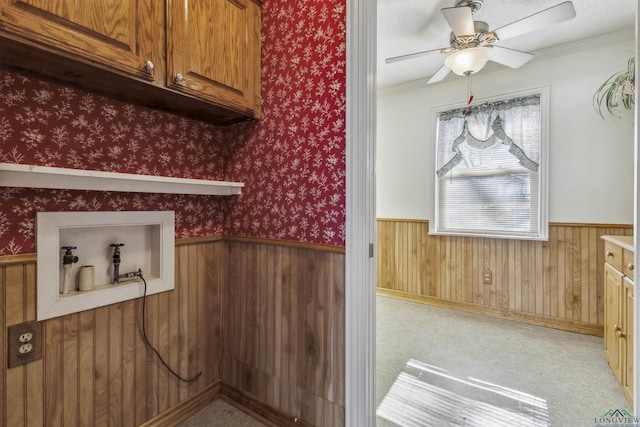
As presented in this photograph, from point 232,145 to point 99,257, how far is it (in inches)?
35.3

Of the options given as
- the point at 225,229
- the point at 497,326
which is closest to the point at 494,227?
the point at 497,326

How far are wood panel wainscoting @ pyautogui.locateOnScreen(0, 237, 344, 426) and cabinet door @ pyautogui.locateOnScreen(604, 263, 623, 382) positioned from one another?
183 cm

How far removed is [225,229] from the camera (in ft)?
6.11

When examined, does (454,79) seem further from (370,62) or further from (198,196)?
(198,196)

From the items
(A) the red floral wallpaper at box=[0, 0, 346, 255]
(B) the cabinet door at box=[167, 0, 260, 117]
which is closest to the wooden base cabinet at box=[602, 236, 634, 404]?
(A) the red floral wallpaper at box=[0, 0, 346, 255]

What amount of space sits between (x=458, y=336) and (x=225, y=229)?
2.24 metres

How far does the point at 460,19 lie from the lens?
194 centimetres

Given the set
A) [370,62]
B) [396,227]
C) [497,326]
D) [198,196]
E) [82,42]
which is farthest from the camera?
[396,227]

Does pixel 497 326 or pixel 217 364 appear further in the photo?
pixel 497 326

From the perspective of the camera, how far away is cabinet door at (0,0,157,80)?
0.92 meters

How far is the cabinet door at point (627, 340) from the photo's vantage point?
1.69m

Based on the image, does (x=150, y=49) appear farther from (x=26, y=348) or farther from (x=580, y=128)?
(x=580, y=128)

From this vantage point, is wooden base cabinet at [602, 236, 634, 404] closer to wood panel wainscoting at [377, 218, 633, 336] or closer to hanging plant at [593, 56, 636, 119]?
wood panel wainscoting at [377, 218, 633, 336]

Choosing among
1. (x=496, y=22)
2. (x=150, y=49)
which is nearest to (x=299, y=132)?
(x=150, y=49)
